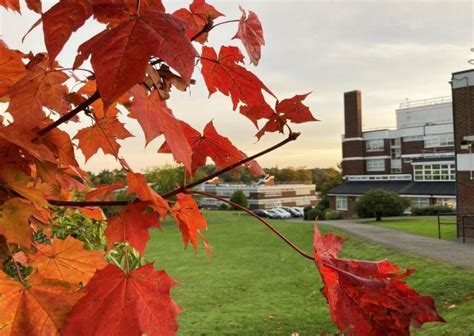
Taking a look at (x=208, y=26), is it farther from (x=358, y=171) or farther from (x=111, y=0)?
(x=358, y=171)

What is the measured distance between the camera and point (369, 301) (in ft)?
1.82

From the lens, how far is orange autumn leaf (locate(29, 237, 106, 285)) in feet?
2.42

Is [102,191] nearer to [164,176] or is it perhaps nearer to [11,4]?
[11,4]

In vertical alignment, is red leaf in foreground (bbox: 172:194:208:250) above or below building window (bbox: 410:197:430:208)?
above

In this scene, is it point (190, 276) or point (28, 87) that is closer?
point (28, 87)

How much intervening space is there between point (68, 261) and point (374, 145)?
3509 centimetres

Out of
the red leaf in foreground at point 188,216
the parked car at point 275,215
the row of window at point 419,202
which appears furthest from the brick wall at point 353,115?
the red leaf in foreground at point 188,216

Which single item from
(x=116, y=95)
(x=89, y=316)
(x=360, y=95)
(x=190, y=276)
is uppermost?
(x=360, y=95)

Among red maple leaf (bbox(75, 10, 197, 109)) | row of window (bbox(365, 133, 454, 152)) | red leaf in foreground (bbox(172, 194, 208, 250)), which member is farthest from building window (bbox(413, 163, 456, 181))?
red maple leaf (bbox(75, 10, 197, 109))

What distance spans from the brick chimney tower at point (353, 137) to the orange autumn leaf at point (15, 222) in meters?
34.6

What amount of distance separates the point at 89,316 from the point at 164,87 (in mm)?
287

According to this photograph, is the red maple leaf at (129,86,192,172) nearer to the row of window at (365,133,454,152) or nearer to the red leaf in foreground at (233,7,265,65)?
the red leaf in foreground at (233,7,265,65)

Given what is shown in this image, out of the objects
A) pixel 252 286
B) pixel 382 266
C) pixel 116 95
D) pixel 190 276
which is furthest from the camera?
pixel 190 276

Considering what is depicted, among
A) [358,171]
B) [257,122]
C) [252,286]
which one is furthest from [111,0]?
[358,171]
